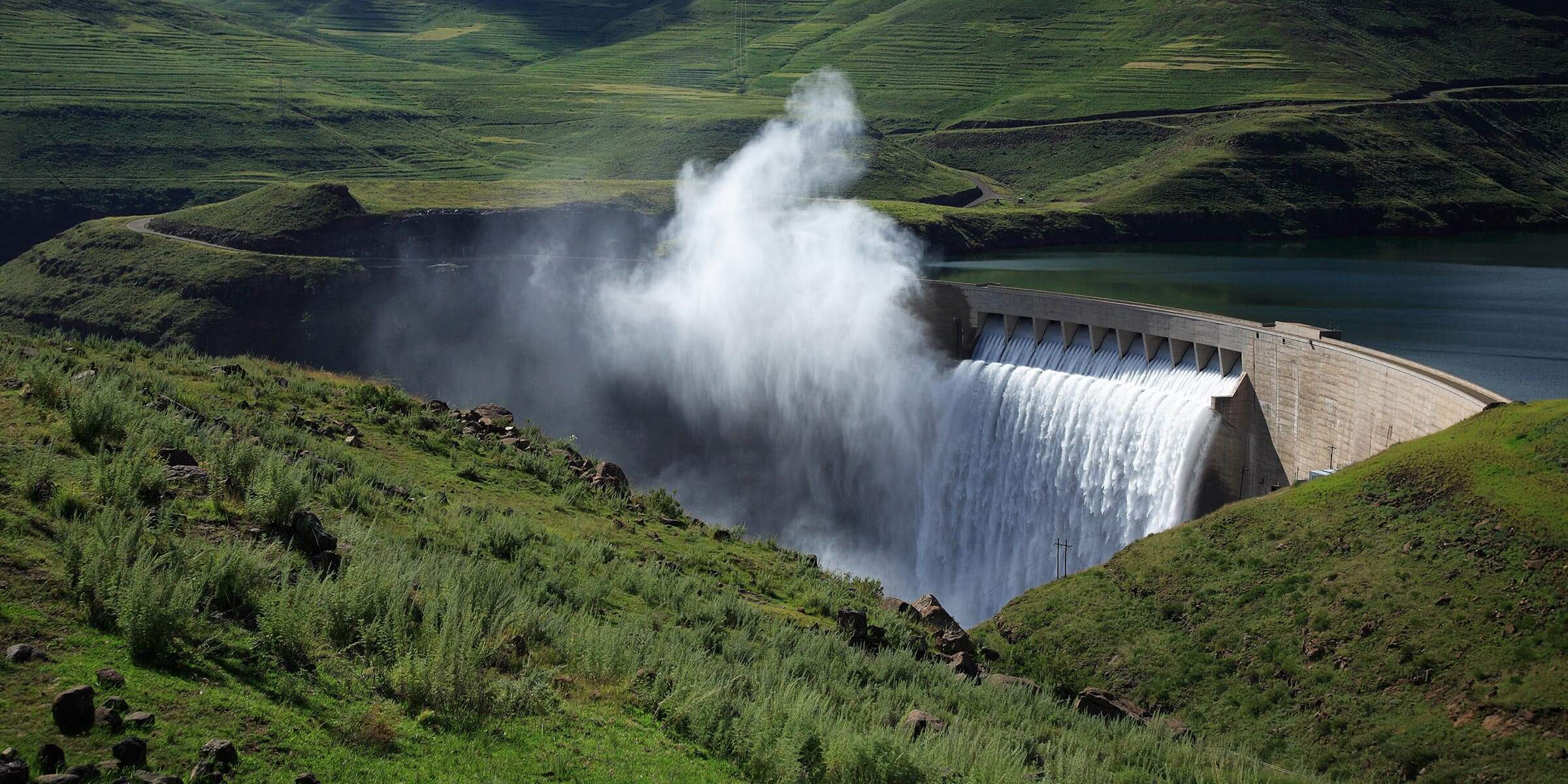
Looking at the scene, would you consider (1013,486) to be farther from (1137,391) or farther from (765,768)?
(765,768)

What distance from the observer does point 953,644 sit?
2408cm

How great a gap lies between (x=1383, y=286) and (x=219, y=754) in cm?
9112

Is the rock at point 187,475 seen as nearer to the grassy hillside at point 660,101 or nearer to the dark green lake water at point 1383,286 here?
the dark green lake water at point 1383,286

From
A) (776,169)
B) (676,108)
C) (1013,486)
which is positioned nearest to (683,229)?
(776,169)

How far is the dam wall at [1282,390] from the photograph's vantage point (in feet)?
111

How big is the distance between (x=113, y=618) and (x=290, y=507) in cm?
409

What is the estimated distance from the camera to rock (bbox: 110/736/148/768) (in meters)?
8.47

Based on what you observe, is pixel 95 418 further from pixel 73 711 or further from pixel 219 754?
pixel 219 754

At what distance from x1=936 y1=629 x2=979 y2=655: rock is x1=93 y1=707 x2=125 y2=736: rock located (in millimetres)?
16596

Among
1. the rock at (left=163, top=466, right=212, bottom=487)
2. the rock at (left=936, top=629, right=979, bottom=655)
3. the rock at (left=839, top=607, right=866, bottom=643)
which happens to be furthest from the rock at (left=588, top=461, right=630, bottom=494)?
the rock at (left=163, top=466, right=212, bottom=487)

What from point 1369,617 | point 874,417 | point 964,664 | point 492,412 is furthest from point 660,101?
point 964,664

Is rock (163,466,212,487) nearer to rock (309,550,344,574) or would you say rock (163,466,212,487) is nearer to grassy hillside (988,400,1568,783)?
rock (309,550,344,574)

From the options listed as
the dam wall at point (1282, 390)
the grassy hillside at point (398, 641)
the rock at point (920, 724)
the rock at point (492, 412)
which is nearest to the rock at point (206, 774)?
the grassy hillside at point (398, 641)

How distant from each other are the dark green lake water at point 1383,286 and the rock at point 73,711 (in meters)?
55.2
